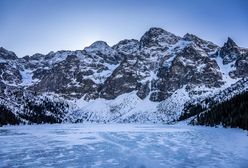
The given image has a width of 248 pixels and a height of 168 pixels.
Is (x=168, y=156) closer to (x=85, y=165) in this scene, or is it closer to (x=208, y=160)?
(x=208, y=160)

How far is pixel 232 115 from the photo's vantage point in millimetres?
148000

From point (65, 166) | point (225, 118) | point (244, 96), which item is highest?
point (244, 96)

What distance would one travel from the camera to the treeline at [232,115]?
5148 inches

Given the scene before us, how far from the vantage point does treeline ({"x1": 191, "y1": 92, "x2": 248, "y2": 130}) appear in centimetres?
13075

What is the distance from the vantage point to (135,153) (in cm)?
5044

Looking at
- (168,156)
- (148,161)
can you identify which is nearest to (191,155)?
(168,156)

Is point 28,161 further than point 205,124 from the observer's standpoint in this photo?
No

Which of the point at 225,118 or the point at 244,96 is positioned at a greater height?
the point at 244,96

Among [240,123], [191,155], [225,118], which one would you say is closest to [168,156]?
[191,155]

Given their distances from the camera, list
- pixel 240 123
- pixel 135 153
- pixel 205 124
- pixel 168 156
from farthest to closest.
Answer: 1. pixel 205 124
2. pixel 240 123
3. pixel 135 153
4. pixel 168 156

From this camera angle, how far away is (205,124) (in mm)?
180375

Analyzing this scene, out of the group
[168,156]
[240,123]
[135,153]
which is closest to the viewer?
[168,156]

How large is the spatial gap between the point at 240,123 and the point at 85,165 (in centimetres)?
10146

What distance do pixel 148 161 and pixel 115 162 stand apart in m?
4.04
